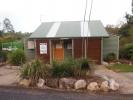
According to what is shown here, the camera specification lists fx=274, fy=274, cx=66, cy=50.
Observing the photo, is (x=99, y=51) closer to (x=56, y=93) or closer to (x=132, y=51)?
(x=132, y=51)

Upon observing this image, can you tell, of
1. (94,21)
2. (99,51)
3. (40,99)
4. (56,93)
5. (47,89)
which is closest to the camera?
(40,99)

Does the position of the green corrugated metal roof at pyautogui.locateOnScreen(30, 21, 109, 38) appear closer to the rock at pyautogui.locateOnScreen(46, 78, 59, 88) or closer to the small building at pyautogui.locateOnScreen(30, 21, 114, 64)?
the small building at pyautogui.locateOnScreen(30, 21, 114, 64)

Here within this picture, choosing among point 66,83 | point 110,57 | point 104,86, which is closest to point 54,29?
point 110,57

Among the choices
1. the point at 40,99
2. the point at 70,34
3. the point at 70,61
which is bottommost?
Answer: the point at 40,99

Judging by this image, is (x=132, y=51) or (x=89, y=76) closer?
(x=89, y=76)

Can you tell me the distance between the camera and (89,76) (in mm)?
12117

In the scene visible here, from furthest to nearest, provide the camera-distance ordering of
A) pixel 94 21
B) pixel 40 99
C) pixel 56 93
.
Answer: pixel 94 21
pixel 56 93
pixel 40 99

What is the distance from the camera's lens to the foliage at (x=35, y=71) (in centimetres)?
1164

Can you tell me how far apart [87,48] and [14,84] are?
11.3 m

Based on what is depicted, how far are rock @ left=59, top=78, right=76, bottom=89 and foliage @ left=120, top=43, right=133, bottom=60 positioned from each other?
1320 centimetres

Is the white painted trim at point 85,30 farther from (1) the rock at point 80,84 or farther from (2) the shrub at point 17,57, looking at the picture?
(1) the rock at point 80,84

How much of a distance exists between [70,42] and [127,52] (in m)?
5.10

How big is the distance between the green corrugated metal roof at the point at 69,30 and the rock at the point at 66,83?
34.4 feet

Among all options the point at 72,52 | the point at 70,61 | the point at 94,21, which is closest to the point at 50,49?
the point at 72,52
